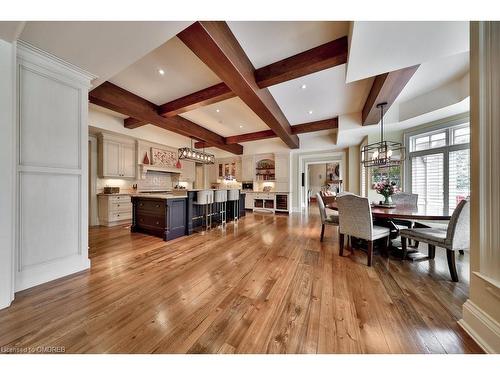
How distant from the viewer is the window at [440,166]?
336cm

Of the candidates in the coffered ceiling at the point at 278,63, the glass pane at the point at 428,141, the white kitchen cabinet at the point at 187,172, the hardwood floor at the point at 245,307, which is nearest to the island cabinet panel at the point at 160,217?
the hardwood floor at the point at 245,307

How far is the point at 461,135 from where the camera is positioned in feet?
11.1

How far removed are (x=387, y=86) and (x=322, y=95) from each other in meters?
1.11

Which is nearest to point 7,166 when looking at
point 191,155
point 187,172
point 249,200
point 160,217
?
point 160,217

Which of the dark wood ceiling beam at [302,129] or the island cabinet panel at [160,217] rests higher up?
the dark wood ceiling beam at [302,129]

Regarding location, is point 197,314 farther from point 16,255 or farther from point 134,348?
point 16,255

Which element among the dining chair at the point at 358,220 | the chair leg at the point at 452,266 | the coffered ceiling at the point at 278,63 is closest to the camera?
the coffered ceiling at the point at 278,63

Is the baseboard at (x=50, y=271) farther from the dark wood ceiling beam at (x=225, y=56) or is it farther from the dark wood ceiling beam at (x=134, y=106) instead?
the dark wood ceiling beam at (x=225, y=56)

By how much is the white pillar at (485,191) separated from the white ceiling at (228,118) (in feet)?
11.0

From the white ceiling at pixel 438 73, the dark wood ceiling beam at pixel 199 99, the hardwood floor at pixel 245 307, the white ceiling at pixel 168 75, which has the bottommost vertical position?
the hardwood floor at pixel 245 307

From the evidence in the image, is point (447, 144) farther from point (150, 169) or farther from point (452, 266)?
point (150, 169)

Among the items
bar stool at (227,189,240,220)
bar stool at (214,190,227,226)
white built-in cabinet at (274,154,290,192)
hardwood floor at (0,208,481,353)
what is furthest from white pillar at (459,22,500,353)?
white built-in cabinet at (274,154,290,192)

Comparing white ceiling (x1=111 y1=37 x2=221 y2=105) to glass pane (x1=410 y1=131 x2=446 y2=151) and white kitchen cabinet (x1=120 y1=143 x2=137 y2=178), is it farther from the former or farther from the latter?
glass pane (x1=410 y1=131 x2=446 y2=151)

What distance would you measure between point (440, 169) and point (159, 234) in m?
6.06
